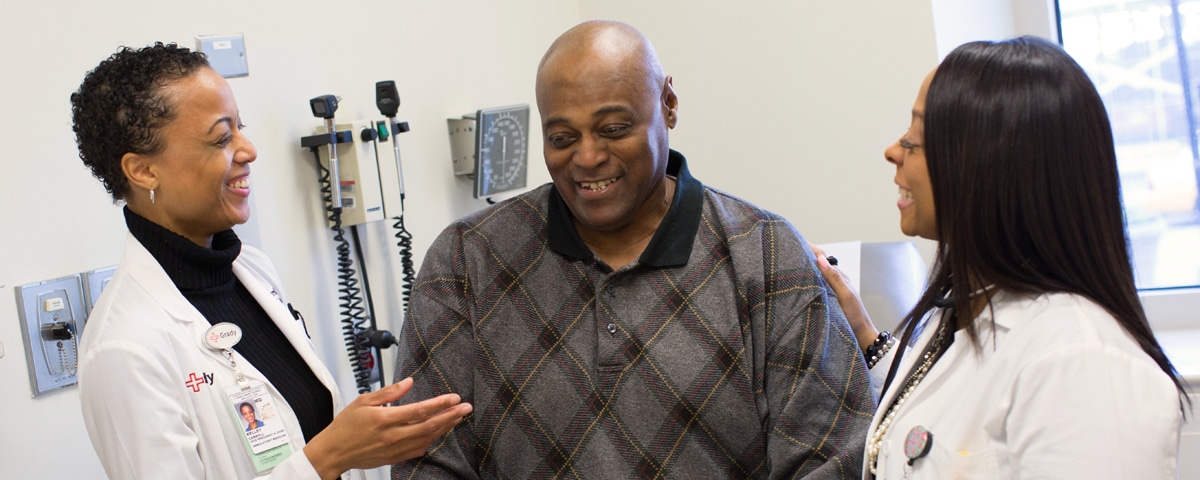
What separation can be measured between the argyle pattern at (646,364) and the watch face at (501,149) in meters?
0.98

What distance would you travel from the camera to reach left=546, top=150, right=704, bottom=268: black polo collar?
148 cm

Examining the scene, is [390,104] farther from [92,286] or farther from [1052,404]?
[1052,404]

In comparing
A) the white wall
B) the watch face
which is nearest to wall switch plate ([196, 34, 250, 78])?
the white wall

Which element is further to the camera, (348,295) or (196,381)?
(348,295)

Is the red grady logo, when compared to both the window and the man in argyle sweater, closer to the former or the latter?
the man in argyle sweater

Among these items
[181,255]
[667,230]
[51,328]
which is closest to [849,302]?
[667,230]

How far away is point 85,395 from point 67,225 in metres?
0.41

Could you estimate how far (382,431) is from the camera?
1.37 m

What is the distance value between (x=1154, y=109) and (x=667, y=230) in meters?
1.87

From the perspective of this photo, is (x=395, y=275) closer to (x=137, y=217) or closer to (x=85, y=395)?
(x=137, y=217)

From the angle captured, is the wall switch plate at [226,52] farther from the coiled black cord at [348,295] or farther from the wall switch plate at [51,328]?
the wall switch plate at [51,328]

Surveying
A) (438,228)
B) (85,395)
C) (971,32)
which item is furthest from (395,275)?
(971,32)

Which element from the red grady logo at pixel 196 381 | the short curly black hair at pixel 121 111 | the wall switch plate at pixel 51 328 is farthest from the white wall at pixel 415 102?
the red grady logo at pixel 196 381

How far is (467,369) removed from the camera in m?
1.49
